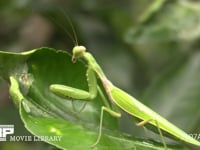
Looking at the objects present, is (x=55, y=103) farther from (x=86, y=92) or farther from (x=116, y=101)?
(x=116, y=101)

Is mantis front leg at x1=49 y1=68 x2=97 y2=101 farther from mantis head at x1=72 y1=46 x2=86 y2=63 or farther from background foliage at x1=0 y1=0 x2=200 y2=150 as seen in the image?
background foliage at x1=0 y1=0 x2=200 y2=150

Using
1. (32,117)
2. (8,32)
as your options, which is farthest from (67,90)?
(8,32)

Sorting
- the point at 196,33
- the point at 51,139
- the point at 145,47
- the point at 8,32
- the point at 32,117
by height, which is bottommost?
the point at 51,139

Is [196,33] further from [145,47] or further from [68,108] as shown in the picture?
[68,108]

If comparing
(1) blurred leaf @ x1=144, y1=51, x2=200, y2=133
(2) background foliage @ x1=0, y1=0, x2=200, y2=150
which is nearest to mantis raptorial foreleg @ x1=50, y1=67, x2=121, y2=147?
(2) background foliage @ x1=0, y1=0, x2=200, y2=150

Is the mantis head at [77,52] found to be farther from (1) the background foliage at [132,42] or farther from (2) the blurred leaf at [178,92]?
(2) the blurred leaf at [178,92]

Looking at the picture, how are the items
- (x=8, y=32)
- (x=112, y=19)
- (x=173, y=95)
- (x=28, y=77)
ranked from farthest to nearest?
1. (x=8, y=32)
2. (x=112, y=19)
3. (x=173, y=95)
4. (x=28, y=77)

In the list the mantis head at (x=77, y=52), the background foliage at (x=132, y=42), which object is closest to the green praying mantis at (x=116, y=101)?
the mantis head at (x=77, y=52)
